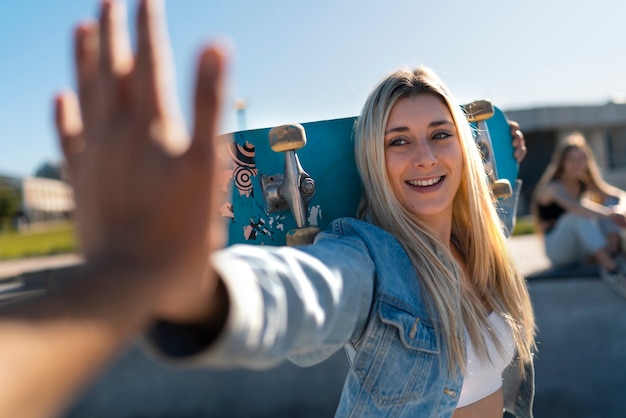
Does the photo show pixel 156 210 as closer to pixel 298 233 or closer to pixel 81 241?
pixel 81 241

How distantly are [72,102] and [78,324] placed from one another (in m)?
0.31

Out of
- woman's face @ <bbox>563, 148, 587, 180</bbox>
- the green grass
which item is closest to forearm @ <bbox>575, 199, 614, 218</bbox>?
woman's face @ <bbox>563, 148, 587, 180</bbox>

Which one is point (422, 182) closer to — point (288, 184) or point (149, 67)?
point (288, 184)

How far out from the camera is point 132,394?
3709 mm

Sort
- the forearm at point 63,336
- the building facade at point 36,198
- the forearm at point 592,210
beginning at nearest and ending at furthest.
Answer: the forearm at point 63,336 → the forearm at point 592,210 → the building facade at point 36,198

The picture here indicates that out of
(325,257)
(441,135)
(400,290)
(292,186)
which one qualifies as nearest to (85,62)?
(325,257)

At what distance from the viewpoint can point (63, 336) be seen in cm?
52

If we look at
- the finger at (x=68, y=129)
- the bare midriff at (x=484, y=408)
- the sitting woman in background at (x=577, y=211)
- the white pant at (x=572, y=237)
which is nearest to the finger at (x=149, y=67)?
the finger at (x=68, y=129)

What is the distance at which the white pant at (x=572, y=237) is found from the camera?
4855 millimetres

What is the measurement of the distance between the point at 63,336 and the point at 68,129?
0.28m

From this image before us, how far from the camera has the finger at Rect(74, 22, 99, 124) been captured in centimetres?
65

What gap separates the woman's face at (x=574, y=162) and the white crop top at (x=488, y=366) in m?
3.97

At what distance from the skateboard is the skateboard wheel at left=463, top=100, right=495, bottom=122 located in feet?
2.18

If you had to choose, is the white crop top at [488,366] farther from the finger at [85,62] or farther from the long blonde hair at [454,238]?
the finger at [85,62]
